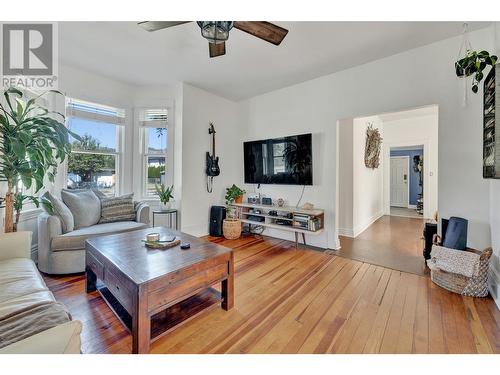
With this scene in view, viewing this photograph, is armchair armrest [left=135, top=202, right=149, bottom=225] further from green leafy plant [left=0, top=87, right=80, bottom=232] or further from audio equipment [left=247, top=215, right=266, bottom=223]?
audio equipment [left=247, top=215, right=266, bottom=223]

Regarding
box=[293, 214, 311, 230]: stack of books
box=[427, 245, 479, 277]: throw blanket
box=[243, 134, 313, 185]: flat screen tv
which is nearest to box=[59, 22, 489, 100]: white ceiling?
box=[243, 134, 313, 185]: flat screen tv

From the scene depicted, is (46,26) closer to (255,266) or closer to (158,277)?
(158,277)

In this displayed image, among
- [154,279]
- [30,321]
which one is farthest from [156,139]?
[30,321]

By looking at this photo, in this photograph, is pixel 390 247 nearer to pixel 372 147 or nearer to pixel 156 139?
pixel 372 147

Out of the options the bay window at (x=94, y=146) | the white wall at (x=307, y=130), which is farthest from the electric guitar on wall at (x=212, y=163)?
the bay window at (x=94, y=146)

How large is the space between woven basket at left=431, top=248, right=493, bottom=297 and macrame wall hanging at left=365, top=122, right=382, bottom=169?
3147 mm

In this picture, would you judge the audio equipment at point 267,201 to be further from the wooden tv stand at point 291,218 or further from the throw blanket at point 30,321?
the throw blanket at point 30,321

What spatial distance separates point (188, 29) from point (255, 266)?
2.66 m

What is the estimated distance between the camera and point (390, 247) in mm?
3371

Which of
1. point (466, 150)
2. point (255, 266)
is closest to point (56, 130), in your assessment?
point (255, 266)

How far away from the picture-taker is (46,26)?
7.51 feet

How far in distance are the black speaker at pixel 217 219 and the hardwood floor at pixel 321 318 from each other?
4.96ft

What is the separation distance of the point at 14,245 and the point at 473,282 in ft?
12.6
